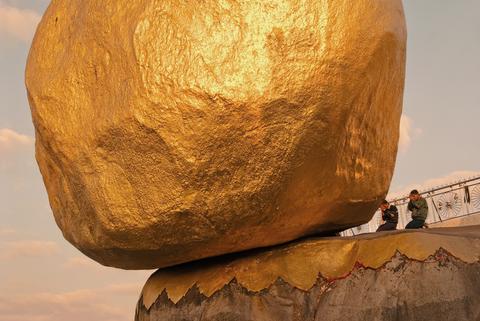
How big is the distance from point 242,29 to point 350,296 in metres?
1.74

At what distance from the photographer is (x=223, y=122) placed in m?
3.83

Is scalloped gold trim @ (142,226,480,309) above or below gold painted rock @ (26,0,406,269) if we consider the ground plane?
below

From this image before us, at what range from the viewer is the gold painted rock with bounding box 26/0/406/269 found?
3848 millimetres

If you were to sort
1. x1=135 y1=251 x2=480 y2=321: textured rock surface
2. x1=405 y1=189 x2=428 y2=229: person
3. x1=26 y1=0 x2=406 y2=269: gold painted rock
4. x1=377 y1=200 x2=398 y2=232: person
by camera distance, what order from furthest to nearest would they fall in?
x1=405 y1=189 x2=428 y2=229: person < x1=377 y1=200 x2=398 y2=232: person < x1=26 y1=0 x2=406 y2=269: gold painted rock < x1=135 y1=251 x2=480 y2=321: textured rock surface

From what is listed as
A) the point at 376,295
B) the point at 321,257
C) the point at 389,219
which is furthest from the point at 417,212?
the point at 376,295

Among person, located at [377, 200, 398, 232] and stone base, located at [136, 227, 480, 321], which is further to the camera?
person, located at [377, 200, 398, 232]

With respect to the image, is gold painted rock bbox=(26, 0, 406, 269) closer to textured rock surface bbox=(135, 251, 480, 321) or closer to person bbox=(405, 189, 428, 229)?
textured rock surface bbox=(135, 251, 480, 321)

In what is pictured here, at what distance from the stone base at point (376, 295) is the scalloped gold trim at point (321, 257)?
2cm

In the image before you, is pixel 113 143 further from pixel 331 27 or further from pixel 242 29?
pixel 331 27

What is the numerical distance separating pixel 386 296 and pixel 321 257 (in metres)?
0.49

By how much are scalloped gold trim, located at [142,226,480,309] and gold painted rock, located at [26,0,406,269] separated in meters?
0.16

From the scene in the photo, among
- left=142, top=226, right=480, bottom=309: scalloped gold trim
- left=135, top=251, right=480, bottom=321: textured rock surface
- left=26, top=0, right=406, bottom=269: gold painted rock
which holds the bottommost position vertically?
left=135, top=251, right=480, bottom=321: textured rock surface

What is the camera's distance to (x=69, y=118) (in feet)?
14.9

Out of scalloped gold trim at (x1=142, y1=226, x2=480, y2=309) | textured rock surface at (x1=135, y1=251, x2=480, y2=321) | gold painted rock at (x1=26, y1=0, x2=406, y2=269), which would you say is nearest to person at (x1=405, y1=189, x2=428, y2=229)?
scalloped gold trim at (x1=142, y1=226, x2=480, y2=309)
